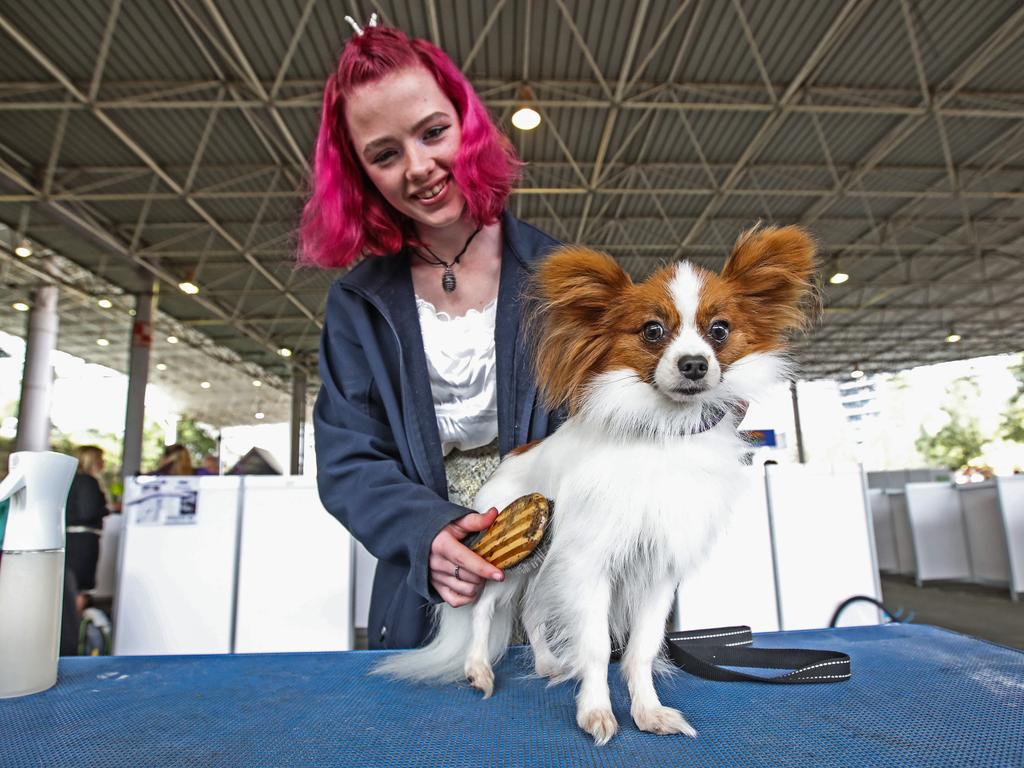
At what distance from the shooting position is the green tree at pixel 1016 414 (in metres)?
22.4

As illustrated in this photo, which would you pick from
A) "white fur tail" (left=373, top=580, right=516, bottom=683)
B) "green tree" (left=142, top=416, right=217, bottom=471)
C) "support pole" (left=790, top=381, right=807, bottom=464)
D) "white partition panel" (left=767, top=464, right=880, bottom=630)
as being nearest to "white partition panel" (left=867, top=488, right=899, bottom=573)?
"white partition panel" (left=767, top=464, right=880, bottom=630)

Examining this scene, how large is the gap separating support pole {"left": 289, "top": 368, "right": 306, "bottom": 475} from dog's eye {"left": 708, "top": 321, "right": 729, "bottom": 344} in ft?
69.9

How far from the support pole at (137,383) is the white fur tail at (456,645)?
12296 mm

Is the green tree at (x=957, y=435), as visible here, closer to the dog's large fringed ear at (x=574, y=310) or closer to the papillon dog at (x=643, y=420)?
the papillon dog at (x=643, y=420)

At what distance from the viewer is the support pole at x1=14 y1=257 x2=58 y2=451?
34.8ft

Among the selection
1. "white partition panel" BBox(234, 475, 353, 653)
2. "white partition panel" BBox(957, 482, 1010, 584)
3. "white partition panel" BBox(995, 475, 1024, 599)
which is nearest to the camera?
"white partition panel" BBox(234, 475, 353, 653)

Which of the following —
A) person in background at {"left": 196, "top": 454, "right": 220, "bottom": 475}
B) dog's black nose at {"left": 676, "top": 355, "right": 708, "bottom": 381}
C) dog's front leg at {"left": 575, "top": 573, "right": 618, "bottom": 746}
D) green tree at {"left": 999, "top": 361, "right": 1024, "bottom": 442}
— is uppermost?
green tree at {"left": 999, "top": 361, "right": 1024, "bottom": 442}

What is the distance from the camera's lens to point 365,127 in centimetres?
143

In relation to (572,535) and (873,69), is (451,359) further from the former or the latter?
(873,69)

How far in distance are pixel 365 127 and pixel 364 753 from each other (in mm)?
1174

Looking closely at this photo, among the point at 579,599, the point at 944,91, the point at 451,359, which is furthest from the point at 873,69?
the point at 579,599

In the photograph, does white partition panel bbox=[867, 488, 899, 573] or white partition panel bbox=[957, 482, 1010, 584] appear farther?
white partition panel bbox=[867, 488, 899, 573]

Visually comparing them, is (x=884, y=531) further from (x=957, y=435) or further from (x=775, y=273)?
(x=957, y=435)

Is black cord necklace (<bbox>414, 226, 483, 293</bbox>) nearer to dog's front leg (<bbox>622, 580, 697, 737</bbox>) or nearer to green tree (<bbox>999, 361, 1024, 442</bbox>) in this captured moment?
dog's front leg (<bbox>622, 580, 697, 737</bbox>)
